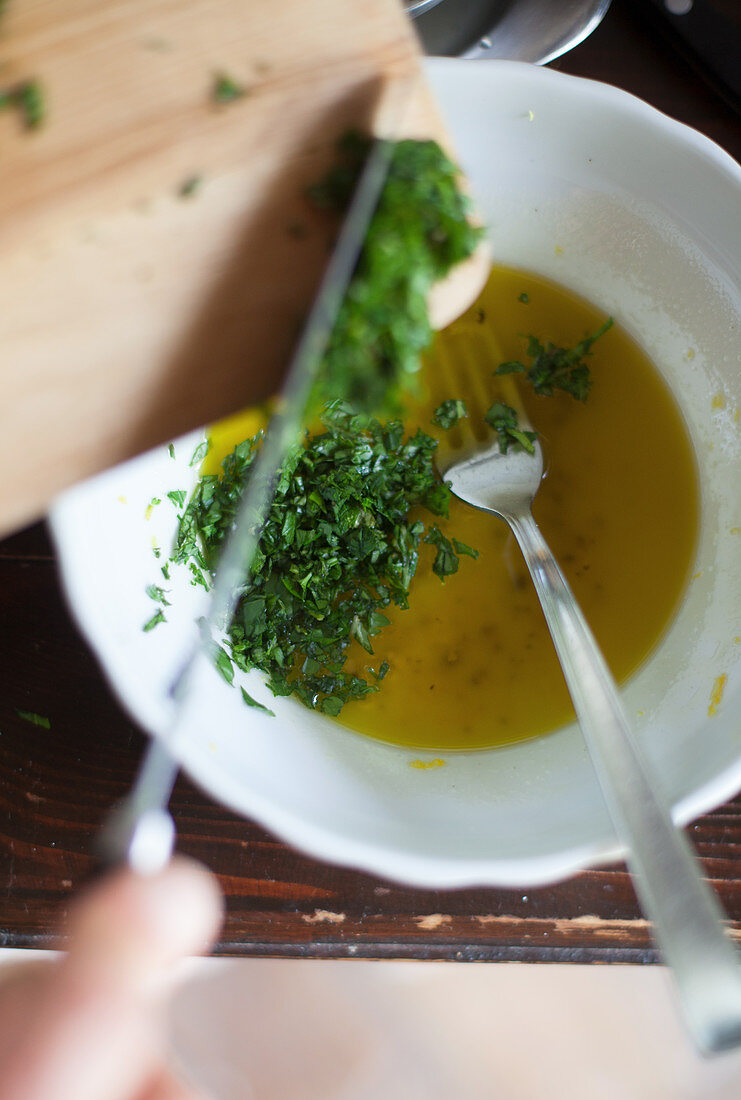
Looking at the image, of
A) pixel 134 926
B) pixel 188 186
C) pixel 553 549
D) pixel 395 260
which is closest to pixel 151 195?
pixel 188 186

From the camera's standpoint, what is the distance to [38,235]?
616 millimetres

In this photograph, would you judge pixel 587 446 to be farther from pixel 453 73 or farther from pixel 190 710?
pixel 190 710

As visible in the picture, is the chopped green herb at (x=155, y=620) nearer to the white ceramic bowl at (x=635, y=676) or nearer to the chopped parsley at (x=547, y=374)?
the white ceramic bowl at (x=635, y=676)

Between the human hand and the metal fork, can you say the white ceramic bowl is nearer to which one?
the metal fork

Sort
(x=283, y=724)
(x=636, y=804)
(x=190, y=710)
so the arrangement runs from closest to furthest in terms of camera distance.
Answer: (x=636, y=804) < (x=190, y=710) < (x=283, y=724)

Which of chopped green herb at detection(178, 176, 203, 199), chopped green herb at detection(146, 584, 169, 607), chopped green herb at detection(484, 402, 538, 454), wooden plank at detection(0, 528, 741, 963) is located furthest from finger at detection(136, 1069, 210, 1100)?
chopped green herb at detection(484, 402, 538, 454)

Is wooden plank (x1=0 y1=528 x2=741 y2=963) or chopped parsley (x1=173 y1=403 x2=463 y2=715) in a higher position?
chopped parsley (x1=173 y1=403 x2=463 y2=715)

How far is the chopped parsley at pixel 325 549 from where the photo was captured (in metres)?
1.19

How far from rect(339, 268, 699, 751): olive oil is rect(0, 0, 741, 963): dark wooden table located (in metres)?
0.23

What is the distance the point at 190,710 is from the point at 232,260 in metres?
0.52

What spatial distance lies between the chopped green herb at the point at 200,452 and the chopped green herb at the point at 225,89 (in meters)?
0.65

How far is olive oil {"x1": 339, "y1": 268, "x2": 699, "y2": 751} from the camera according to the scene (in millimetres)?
1248

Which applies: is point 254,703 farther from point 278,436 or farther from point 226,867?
point 278,436

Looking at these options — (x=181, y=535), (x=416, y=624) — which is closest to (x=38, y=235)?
(x=181, y=535)
